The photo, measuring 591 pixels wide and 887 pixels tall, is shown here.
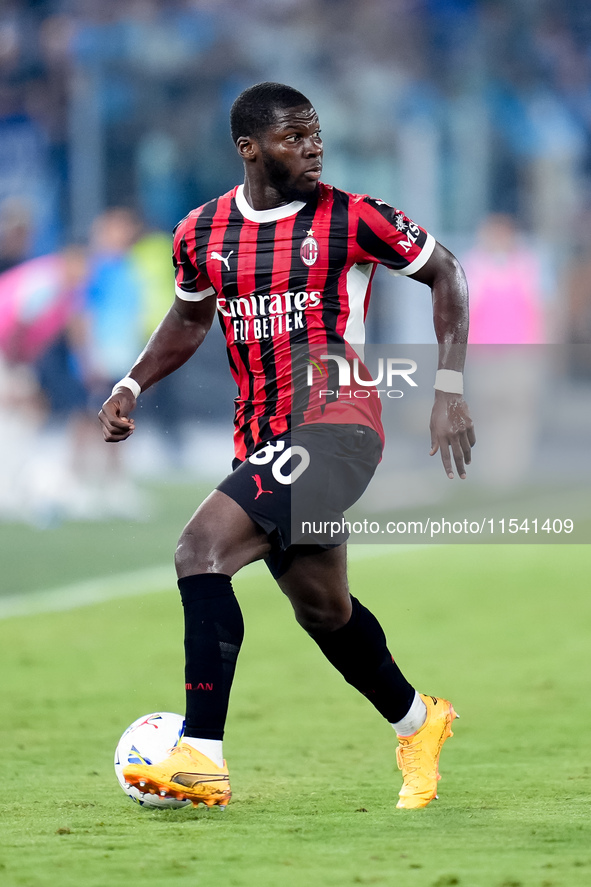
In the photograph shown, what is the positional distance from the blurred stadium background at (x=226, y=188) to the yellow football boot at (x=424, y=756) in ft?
23.2

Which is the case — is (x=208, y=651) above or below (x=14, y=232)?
below

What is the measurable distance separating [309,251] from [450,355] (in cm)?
51

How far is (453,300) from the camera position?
154 inches

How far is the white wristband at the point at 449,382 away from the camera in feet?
12.6

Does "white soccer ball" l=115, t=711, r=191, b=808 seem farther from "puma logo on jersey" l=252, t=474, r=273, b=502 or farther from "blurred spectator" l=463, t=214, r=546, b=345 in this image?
"blurred spectator" l=463, t=214, r=546, b=345

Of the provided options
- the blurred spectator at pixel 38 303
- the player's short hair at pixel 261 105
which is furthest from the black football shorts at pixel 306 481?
the blurred spectator at pixel 38 303

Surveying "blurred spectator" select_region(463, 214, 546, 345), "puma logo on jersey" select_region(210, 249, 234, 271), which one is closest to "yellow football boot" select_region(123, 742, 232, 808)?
"puma logo on jersey" select_region(210, 249, 234, 271)

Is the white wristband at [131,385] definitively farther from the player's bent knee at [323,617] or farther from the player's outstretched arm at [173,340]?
the player's bent knee at [323,617]

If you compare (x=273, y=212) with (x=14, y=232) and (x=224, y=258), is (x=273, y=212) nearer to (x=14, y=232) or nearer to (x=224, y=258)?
(x=224, y=258)

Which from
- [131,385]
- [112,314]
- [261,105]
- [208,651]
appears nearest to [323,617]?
[208,651]

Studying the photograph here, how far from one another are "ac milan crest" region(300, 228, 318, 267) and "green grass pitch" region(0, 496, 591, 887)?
1557 millimetres

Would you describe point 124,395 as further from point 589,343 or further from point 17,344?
point 589,343

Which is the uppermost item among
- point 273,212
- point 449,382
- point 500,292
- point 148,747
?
point 500,292

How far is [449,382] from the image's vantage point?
386 centimetres
